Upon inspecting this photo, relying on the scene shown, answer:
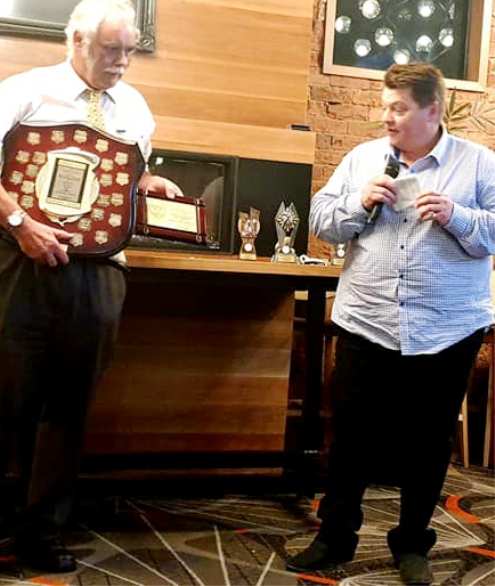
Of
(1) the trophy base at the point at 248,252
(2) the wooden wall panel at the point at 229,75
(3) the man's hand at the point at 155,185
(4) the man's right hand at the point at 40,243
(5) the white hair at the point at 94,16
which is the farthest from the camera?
(2) the wooden wall panel at the point at 229,75

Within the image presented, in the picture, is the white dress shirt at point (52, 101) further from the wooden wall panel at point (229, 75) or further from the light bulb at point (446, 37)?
the light bulb at point (446, 37)

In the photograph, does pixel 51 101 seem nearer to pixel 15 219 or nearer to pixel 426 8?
pixel 15 219

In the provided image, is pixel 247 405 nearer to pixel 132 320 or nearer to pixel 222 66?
pixel 132 320

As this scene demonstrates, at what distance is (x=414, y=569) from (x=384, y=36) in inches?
122

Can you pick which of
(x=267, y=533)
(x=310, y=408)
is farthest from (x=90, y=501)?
(x=310, y=408)

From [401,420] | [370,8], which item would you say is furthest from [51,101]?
[370,8]

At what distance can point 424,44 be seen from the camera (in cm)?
445

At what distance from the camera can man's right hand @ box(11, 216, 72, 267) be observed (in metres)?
1.89

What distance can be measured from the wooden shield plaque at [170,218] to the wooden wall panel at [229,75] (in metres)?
0.84

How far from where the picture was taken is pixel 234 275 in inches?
103

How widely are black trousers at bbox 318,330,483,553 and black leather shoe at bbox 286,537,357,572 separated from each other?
0.04 m

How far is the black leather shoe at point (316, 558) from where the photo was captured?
220cm

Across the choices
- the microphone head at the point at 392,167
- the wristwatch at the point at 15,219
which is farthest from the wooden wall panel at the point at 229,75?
the wristwatch at the point at 15,219

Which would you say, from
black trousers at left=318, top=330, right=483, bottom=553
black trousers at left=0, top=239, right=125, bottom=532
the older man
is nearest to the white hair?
the older man
